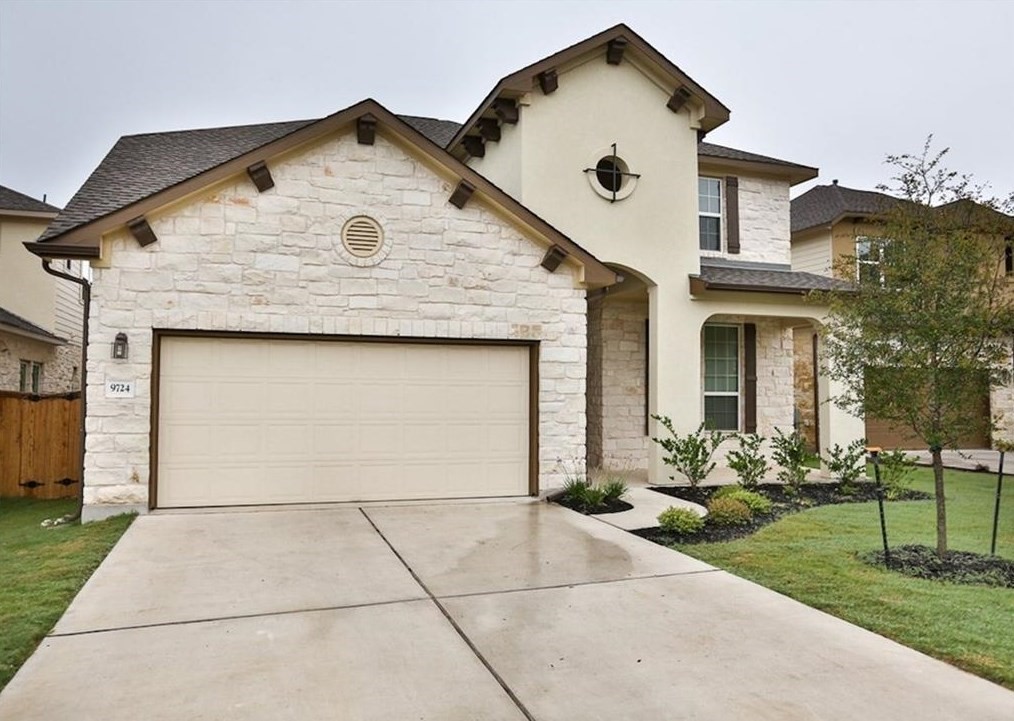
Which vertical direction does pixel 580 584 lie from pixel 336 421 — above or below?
below

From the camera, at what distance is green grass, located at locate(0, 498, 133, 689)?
13.7 feet

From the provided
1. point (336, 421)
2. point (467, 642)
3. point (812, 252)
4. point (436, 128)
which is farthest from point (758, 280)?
point (467, 642)

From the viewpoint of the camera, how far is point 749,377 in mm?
13164

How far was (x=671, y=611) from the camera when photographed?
481cm

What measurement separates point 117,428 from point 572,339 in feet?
19.9

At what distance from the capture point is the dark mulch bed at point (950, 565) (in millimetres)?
5648

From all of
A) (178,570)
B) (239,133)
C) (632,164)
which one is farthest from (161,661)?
(239,133)

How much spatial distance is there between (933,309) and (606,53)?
7634 mm

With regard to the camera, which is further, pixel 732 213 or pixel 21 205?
pixel 21 205

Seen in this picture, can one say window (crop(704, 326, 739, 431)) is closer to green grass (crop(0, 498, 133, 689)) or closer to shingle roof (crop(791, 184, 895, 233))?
shingle roof (crop(791, 184, 895, 233))

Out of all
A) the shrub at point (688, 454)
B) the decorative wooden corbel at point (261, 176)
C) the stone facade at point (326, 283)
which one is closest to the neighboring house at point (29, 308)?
the stone facade at point (326, 283)

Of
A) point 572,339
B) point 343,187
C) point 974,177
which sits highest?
point 343,187

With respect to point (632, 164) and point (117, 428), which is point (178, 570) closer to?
point (117, 428)

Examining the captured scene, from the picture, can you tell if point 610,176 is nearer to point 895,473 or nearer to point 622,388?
point 622,388
